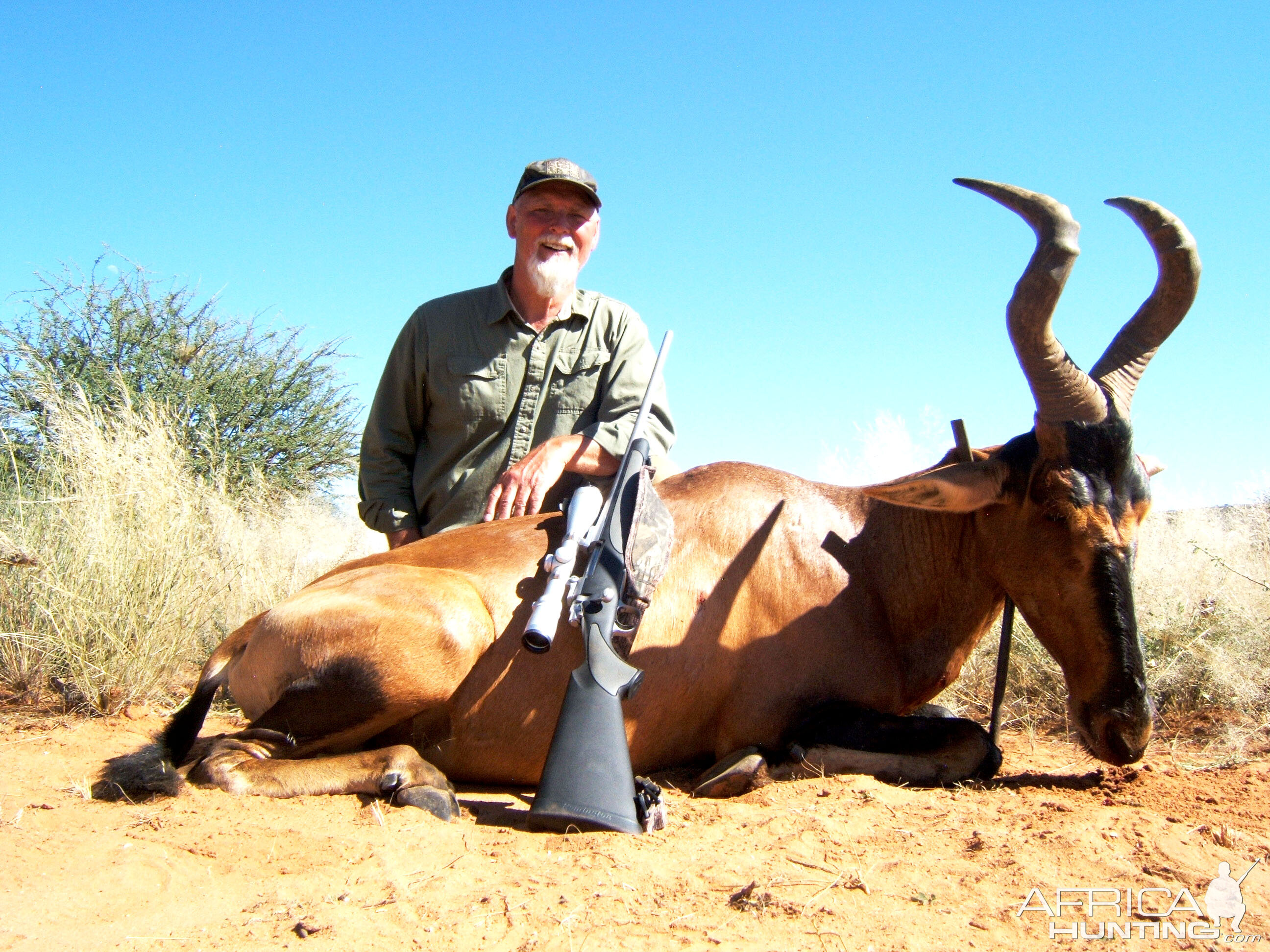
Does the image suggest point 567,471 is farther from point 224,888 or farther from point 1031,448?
point 224,888

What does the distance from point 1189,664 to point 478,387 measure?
442 cm

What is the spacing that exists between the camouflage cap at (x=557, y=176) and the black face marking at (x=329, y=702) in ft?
10.8

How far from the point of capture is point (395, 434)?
587 centimetres

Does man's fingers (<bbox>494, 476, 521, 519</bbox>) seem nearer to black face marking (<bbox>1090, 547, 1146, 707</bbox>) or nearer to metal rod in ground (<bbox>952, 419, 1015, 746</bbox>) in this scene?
Answer: metal rod in ground (<bbox>952, 419, 1015, 746</bbox>)

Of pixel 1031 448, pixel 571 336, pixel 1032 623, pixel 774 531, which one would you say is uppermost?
pixel 571 336

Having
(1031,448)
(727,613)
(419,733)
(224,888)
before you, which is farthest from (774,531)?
(224,888)

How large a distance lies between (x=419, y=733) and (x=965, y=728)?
88.6 inches

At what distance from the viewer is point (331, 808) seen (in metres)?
3.28

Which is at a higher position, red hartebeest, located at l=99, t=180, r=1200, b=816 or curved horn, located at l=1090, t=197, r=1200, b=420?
curved horn, located at l=1090, t=197, r=1200, b=420

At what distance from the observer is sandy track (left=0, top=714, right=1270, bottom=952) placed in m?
2.28

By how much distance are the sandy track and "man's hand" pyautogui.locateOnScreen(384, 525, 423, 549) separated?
244 centimetres

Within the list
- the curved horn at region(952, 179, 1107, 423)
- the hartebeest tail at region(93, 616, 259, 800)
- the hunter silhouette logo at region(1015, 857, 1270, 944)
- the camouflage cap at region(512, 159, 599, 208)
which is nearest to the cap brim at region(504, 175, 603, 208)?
the camouflage cap at region(512, 159, 599, 208)

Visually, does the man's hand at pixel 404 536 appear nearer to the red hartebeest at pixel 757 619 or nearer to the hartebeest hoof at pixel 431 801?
the red hartebeest at pixel 757 619

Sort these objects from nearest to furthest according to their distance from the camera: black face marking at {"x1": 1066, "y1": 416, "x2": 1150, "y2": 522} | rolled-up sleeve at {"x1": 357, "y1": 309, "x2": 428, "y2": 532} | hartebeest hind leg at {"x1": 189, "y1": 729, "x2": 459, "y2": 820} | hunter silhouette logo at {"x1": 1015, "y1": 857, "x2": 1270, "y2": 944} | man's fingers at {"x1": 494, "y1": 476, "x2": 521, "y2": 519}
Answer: hunter silhouette logo at {"x1": 1015, "y1": 857, "x2": 1270, "y2": 944}
hartebeest hind leg at {"x1": 189, "y1": 729, "x2": 459, "y2": 820}
black face marking at {"x1": 1066, "y1": 416, "x2": 1150, "y2": 522}
man's fingers at {"x1": 494, "y1": 476, "x2": 521, "y2": 519}
rolled-up sleeve at {"x1": 357, "y1": 309, "x2": 428, "y2": 532}
